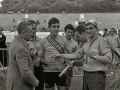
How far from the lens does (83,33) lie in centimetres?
524

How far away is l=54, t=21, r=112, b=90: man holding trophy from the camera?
3.91m

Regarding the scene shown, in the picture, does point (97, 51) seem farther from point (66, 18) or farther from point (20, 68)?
point (66, 18)

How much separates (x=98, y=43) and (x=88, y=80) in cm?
58

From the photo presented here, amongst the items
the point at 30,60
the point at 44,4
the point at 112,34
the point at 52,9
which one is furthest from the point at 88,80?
the point at 44,4

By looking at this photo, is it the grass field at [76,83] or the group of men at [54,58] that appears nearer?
the group of men at [54,58]

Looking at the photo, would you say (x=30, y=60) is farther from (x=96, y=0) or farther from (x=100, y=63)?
(x=96, y=0)

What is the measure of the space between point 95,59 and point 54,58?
0.82 meters

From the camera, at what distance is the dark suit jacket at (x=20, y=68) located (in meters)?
3.59

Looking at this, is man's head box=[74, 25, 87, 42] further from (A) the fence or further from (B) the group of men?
(A) the fence

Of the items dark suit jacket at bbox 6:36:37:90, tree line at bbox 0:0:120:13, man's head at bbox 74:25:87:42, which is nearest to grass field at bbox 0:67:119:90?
man's head at bbox 74:25:87:42

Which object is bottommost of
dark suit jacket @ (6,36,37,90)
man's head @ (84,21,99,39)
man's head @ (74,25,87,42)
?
dark suit jacket @ (6,36,37,90)

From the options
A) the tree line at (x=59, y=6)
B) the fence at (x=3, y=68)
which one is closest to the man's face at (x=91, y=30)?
the fence at (x=3, y=68)

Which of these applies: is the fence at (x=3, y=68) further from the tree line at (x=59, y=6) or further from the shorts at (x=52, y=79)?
the tree line at (x=59, y=6)

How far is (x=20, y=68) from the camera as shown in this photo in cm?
359
